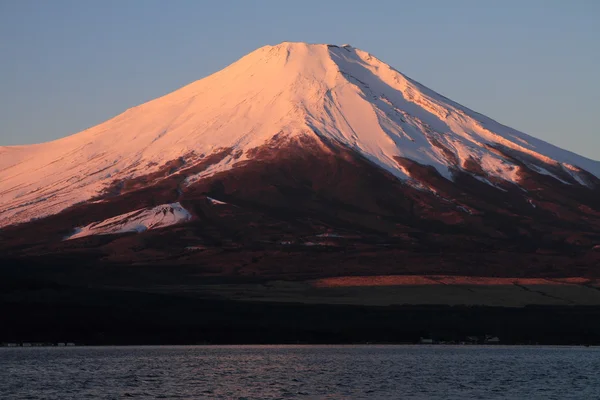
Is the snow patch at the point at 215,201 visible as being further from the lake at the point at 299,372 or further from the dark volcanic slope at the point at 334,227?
the lake at the point at 299,372

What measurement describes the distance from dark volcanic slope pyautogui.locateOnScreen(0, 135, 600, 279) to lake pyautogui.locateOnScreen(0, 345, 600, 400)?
5207 cm

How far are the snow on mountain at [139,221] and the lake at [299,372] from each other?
3386 inches

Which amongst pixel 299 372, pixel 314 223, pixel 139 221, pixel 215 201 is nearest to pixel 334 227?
pixel 314 223

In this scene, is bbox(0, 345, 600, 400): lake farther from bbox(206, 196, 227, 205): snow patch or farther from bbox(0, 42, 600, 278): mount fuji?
bbox(206, 196, 227, 205): snow patch

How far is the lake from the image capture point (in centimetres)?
5288

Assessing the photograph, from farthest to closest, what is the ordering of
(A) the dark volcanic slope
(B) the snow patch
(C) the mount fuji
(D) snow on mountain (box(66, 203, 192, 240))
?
1. (B) the snow patch
2. (D) snow on mountain (box(66, 203, 192, 240))
3. (C) the mount fuji
4. (A) the dark volcanic slope

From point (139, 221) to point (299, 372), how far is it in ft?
369

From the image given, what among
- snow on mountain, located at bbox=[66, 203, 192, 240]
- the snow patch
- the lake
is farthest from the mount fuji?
the lake

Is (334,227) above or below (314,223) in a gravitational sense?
below

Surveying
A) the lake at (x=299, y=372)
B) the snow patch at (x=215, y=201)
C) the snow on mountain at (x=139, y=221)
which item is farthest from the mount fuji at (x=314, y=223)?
the lake at (x=299, y=372)

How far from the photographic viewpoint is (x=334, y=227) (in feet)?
558

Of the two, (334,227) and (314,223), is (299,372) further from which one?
(314,223)

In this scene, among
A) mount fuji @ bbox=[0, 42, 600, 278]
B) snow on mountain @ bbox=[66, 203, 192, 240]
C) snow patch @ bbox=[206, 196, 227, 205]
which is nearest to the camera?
mount fuji @ bbox=[0, 42, 600, 278]

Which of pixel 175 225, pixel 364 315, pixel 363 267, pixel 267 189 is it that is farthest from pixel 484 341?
pixel 267 189
